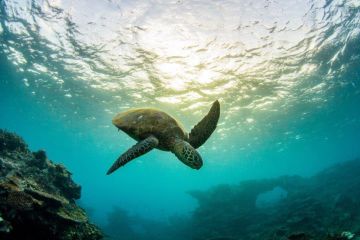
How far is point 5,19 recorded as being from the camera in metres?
14.2

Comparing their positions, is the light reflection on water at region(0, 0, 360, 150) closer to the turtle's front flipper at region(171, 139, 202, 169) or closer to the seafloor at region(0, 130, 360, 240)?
the seafloor at region(0, 130, 360, 240)

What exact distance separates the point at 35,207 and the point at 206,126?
4.74 m

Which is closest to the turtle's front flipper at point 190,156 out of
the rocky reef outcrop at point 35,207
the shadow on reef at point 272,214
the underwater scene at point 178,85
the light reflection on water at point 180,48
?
the underwater scene at point 178,85

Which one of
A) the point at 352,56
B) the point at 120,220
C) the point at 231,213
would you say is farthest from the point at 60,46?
the point at 120,220

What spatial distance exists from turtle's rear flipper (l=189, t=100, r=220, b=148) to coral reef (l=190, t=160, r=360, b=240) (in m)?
5.06

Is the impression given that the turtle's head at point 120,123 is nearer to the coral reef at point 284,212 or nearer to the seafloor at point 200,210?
the seafloor at point 200,210

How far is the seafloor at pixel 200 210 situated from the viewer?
6.11 meters

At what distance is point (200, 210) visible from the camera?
25438 millimetres

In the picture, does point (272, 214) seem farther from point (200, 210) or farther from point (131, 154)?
point (131, 154)

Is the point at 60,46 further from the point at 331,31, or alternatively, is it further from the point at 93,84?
the point at 331,31

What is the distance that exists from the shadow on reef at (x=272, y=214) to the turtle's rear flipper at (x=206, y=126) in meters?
5.03

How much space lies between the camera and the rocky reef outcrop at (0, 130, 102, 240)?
18.5 feet

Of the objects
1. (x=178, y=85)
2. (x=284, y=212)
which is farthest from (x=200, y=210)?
(x=178, y=85)

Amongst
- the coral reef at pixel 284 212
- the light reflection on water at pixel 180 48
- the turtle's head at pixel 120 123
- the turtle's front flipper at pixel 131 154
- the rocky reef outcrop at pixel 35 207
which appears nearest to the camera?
the turtle's front flipper at pixel 131 154
